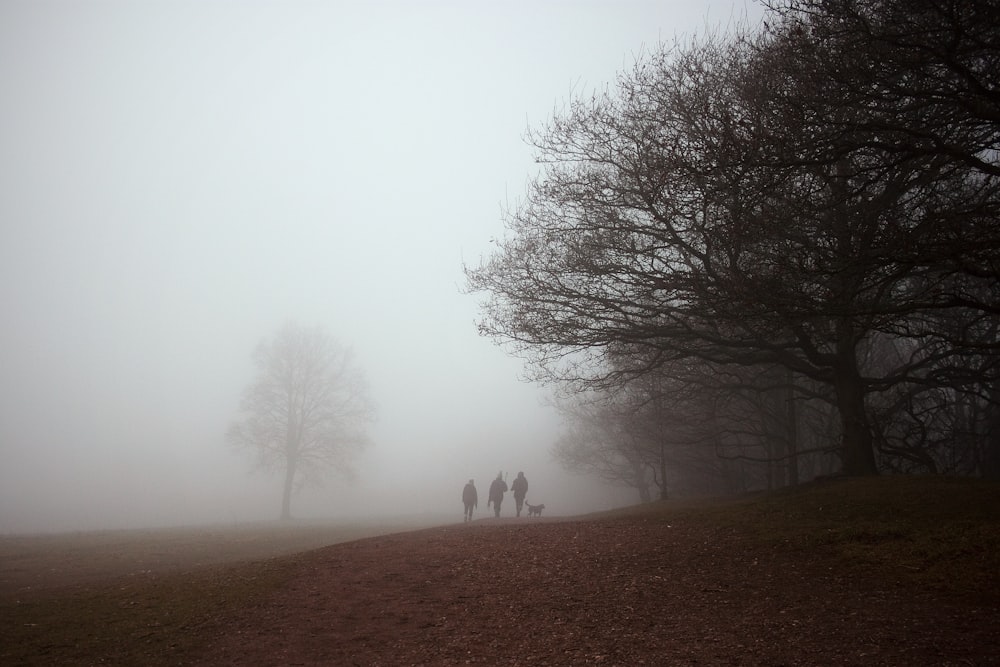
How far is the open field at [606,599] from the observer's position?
5816 millimetres

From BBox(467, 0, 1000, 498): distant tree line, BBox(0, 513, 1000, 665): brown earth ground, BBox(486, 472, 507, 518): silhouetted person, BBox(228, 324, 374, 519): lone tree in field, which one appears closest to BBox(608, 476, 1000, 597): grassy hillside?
BBox(0, 513, 1000, 665): brown earth ground

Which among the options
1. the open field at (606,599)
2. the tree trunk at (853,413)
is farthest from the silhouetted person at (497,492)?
the tree trunk at (853,413)

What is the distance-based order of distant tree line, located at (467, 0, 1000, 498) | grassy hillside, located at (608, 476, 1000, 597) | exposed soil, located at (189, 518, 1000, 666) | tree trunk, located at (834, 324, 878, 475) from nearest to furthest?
1. exposed soil, located at (189, 518, 1000, 666)
2. grassy hillside, located at (608, 476, 1000, 597)
3. distant tree line, located at (467, 0, 1000, 498)
4. tree trunk, located at (834, 324, 878, 475)

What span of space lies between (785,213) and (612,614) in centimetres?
637

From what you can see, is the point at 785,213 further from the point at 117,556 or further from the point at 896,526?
the point at 117,556

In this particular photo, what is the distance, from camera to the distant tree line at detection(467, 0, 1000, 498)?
7.82 m

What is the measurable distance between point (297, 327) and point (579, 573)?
40448mm

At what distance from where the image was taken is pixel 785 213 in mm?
8852

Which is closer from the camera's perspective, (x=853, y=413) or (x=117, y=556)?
(x=853, y=413)

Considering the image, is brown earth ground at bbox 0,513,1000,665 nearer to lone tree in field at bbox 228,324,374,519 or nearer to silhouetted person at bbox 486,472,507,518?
Answer: silhouetted person at bbox 486,472,507,518

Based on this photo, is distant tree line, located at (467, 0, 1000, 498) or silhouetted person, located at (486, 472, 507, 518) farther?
silhouetted person, located at (486, 472, 507, 518)

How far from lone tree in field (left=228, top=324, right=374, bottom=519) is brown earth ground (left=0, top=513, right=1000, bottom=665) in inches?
1239

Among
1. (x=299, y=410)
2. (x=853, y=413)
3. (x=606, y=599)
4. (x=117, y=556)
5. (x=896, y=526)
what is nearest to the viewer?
(x=606, y=599)

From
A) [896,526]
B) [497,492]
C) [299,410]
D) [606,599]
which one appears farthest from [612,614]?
[299,410]
